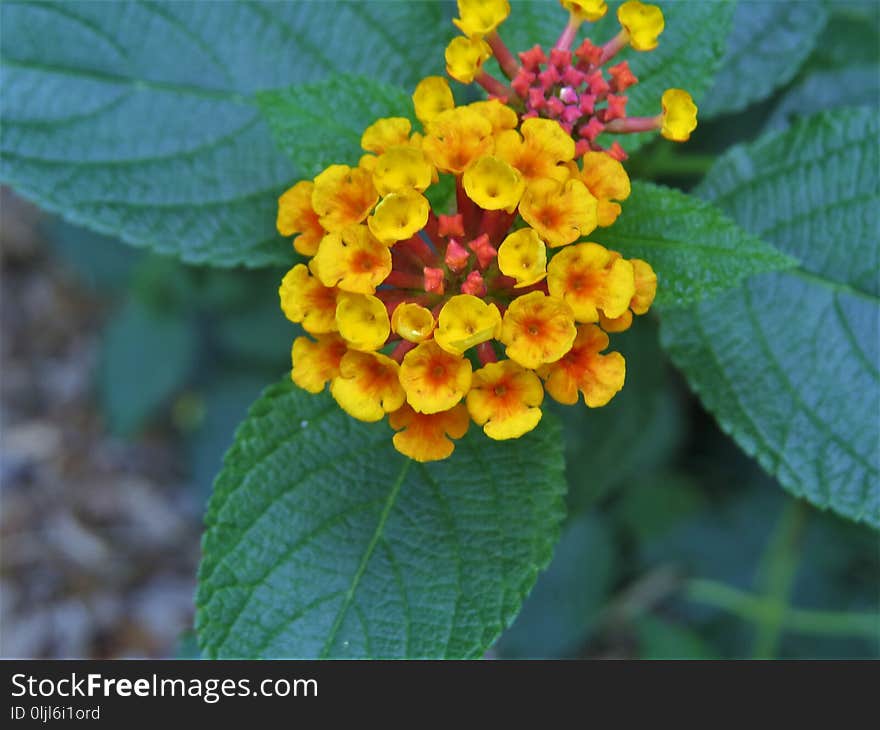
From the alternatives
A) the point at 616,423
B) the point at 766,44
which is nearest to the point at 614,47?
the point at 766,44

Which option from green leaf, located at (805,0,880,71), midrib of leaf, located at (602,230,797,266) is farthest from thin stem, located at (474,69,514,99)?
green leaf, located at (805,0,880,71)

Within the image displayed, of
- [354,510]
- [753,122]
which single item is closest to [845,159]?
[753,122]

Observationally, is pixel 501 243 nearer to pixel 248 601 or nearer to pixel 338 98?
pixel 338 98

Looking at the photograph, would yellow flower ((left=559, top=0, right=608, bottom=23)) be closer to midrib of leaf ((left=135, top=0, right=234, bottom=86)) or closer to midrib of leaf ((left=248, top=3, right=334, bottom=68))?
midrib of leaf ((left=248, top=3, right=334, bottom=68))

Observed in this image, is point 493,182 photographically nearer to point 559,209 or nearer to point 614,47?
point 559,209

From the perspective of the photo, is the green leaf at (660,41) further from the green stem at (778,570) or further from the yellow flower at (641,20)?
the green stem at (778,570)

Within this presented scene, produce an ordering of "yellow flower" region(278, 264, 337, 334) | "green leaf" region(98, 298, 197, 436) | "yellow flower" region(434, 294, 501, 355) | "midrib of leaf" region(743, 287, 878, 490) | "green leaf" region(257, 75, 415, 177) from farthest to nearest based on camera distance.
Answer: "green leaf" region(98, 298, 197, 436), "midrib of leaf" region(743, 287, 878, 490), "green leaf" region(257, 75, 415, 177), "yellow flower" region(278, 264, 337, 334), "yellow flower" region(434, 294, 501, 355)
